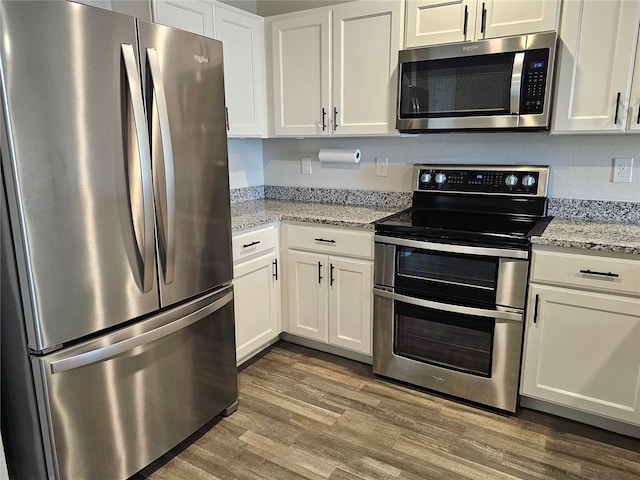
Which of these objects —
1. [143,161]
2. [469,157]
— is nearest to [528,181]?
[469,157]

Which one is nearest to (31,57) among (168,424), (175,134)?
(175,134)

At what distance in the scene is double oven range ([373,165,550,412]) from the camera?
7.07 ft

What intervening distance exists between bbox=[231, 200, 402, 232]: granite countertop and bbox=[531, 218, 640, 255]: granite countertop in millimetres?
887

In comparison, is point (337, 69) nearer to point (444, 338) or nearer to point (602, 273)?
point (444, 338)

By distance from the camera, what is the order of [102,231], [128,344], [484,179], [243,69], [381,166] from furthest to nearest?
[381,166], [243,69], [484,179], [128,344], [102,231]

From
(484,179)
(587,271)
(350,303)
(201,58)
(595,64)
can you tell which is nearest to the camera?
(201,58)

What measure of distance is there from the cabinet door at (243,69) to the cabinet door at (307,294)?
875 millimetres

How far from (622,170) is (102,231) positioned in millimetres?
2430

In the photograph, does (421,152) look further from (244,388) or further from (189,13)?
(244,388)

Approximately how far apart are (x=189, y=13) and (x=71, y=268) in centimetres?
157

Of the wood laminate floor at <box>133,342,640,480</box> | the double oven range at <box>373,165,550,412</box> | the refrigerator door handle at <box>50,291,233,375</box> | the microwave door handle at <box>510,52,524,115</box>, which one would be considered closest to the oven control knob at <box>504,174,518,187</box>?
the double oven range at <box>373,165,550,412</box>

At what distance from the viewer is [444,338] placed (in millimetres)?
2346

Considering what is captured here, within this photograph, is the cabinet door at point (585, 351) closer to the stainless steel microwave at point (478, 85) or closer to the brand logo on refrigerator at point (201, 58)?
the stainless steel microwave at point (478, 85)

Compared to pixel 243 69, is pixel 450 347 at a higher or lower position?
lower
